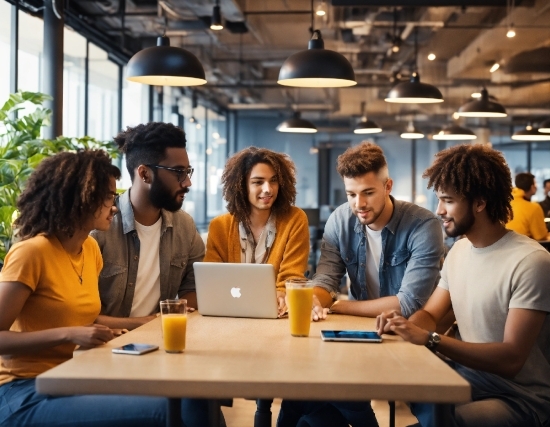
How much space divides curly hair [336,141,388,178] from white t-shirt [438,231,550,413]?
672 mm

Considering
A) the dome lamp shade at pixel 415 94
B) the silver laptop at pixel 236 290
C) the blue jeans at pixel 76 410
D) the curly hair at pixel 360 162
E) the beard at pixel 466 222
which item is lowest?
the blue jeans at pixel 76 410

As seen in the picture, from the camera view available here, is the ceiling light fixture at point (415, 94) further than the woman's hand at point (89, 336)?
Yes

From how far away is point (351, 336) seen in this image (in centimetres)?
235

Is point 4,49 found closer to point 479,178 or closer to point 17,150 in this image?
point 17,150

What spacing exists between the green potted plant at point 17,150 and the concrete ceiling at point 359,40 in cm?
216

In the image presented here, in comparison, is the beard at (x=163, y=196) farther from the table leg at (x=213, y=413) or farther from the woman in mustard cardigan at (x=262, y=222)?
the table leg at (x=213, y=413)

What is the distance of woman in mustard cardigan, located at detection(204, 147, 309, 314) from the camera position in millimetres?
3266

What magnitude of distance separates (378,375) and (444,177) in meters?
0.98

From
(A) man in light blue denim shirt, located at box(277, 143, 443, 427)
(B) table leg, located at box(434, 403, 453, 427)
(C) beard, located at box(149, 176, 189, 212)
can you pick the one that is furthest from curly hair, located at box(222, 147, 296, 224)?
(B) table leg, located at box(434, 403, 453, 427)

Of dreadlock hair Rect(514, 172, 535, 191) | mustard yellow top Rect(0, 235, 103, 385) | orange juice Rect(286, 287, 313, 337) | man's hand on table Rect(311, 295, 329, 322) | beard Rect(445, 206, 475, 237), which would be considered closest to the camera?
mustard yellow top Rect(0, 235, 103, 385)

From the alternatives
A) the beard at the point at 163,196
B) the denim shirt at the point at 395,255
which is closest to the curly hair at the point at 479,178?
the denim shirt at the point at 395,255

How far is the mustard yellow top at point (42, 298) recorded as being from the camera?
232 cm

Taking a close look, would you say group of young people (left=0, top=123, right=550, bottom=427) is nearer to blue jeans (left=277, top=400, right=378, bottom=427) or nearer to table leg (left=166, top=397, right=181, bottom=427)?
blue jeans (left=277, top=400, right=378, bottom=427)

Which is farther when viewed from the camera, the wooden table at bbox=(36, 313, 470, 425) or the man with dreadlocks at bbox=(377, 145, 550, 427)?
the man with dreadlocks at bbox=(377, 145, 550, 427)
